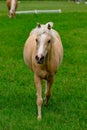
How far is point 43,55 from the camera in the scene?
7.53 meters

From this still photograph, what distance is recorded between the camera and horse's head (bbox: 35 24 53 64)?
295 inches

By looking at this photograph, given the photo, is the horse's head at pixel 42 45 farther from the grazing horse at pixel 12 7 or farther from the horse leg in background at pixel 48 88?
the grazing horse at pixel 12 7

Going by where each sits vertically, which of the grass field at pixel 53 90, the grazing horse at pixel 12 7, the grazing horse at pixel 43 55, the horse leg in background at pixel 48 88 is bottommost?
the grazing horse at pixel 12 7

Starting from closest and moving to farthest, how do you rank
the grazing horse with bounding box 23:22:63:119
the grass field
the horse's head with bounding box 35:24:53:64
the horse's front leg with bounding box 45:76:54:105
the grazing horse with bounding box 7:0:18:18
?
the horse's head with bounding box 35:24:53:64
the grazing horse with bounding box 23:22:63:119
the grass field
the horse's front leg with bounding box 45:76:54:105
the grazing horse with bounding box 7:0:18:18

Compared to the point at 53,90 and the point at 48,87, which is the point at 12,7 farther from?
the point at 48,87

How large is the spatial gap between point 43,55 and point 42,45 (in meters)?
0.19

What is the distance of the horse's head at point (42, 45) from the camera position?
295 inches

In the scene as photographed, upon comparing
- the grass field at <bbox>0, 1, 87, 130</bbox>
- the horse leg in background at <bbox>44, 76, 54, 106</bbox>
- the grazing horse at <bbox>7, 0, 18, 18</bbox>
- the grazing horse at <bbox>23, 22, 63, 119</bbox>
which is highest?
the grazing horse at <bbox>23, 22, 63, 119</bbox>

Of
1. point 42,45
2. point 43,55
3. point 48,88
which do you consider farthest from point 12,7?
point 43,55

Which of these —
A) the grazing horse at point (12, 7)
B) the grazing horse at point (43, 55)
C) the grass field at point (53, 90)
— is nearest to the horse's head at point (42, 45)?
the grazing horse at point (43, 55)

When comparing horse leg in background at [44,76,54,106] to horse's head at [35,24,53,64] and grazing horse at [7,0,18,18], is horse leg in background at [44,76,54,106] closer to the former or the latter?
horse's head at [35,24,53,64]

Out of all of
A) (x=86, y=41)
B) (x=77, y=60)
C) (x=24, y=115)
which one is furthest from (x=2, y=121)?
(x=86, y=41)

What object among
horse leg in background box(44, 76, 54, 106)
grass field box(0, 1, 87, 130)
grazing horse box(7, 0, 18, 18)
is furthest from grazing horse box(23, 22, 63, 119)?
grazing horse box(7, 0, 18, 18)

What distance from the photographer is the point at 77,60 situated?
13836mm
